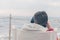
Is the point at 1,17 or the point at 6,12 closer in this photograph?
the point at 6,12

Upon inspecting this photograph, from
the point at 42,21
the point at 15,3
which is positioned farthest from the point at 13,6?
the point at 42,21

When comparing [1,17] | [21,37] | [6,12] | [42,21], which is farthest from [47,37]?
[1,17]

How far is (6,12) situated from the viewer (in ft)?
8.82

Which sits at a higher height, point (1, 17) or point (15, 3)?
point (15, 3)

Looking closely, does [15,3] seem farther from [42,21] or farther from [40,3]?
[42,21]

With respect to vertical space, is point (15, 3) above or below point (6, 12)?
above

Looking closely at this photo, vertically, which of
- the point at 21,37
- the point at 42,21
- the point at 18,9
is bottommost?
the point at 21,37

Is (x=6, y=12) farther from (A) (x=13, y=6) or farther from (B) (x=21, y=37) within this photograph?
(B) (x=21, y=37)

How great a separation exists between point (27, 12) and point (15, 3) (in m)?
0.31

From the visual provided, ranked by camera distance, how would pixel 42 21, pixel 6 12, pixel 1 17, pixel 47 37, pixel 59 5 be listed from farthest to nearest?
1. pixel 59 5
2. pixel 1 17
3. pixel 6 12
4. pixel 42 21
5. pixel 47 37

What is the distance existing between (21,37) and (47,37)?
0.22 meters

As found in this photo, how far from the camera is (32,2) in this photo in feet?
9.37

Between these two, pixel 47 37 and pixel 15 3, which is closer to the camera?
pixel 47 37

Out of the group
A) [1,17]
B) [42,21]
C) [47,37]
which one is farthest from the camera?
[1,17]
